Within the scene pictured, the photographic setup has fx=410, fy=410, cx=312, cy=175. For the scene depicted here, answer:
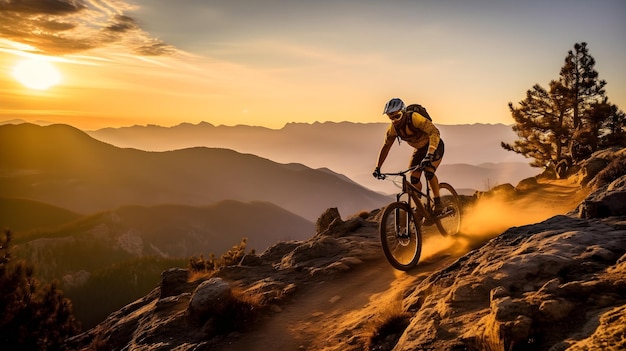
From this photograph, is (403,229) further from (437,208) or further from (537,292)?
(537,292)

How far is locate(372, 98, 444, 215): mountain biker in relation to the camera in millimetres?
8875

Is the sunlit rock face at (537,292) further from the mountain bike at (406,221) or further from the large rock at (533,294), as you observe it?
the mountain bike at (406,221)

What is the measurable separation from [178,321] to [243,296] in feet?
6.48

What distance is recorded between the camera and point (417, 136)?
9.65 metres

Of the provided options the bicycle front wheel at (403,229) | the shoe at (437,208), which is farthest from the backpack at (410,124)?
the shoe at (437,208)

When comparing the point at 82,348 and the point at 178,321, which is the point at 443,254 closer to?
the point at 178,321

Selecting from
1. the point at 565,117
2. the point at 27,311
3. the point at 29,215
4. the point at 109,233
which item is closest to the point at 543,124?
the point at 565,117

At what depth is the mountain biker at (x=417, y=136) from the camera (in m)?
8.88

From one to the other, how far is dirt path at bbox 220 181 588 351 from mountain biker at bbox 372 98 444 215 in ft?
6.50

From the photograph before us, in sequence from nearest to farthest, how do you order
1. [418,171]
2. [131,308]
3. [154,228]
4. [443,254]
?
[418,171] < [443,254] < [131,308] < [154,228]

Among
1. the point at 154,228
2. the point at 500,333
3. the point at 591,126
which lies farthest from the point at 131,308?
the point at 154,228

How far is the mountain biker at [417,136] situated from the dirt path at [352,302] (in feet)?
6.50

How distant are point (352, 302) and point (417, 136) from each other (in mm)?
4113

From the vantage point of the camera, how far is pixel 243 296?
32.9ft
